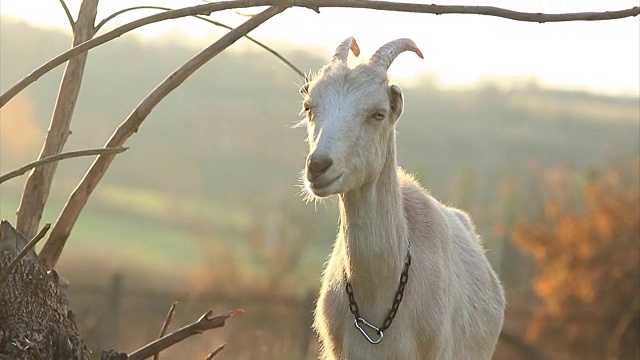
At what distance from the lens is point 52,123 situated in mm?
4344

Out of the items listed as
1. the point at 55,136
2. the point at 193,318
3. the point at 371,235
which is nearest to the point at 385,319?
the point at 371,235

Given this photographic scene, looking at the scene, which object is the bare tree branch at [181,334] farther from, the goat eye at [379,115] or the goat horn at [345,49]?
the goat horn at [345,49]

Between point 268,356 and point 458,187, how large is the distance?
6337 mm

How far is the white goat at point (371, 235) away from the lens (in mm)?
4211

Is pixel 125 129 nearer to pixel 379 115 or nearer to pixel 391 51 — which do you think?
pixel 379 115

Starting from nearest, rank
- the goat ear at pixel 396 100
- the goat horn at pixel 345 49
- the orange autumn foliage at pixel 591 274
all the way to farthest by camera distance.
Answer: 1. the goat ear at pixel 396 100
2. the goat horn at pixel 345 49
3. the orange autumn foliage at pixel 591 274

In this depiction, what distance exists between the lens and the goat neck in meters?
4.52

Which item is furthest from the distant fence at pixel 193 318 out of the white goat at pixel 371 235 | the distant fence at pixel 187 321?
the white goat at pixel 371 235

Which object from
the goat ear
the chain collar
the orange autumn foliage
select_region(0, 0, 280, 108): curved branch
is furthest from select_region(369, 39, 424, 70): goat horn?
the orange autumn foliage

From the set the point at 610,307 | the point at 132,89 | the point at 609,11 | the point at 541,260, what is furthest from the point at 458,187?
the point at 609,11

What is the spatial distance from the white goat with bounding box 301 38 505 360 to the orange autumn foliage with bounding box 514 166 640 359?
1153 cm

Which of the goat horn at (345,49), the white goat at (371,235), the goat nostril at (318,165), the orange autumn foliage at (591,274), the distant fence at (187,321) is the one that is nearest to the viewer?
the goat nostril at (318,165)

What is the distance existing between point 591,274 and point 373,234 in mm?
12495

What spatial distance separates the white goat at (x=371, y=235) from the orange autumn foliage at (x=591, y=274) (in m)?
11.5
